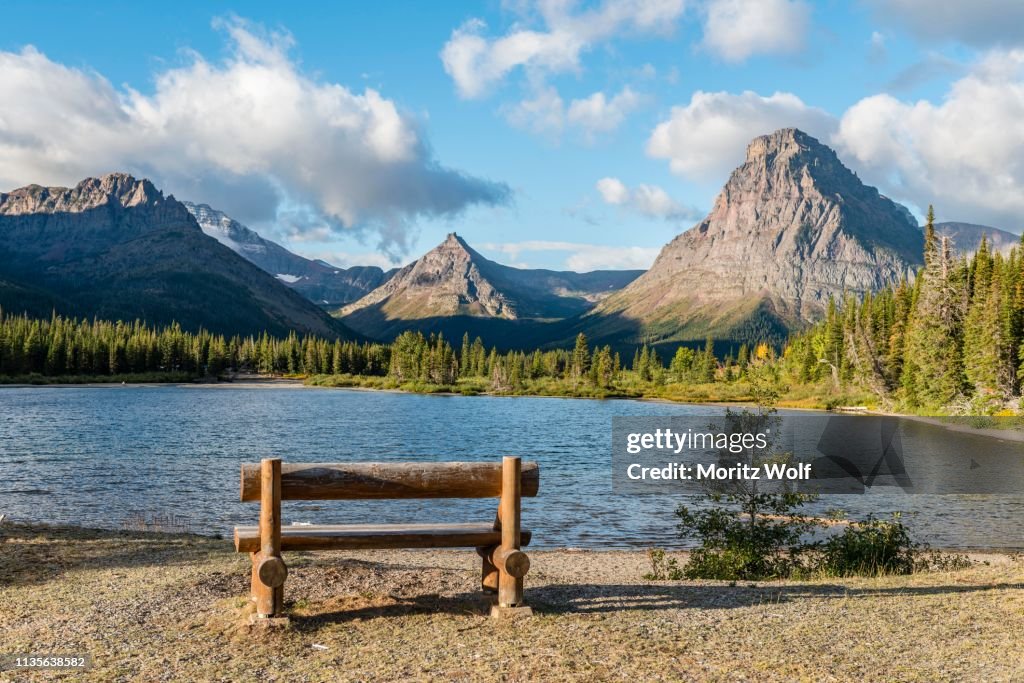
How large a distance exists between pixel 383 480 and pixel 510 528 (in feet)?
6.49

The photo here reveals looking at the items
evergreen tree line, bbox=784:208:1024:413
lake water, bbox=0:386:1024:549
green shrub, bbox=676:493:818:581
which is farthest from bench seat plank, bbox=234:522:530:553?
evergreen tree line, bbox=784:208:1024:413

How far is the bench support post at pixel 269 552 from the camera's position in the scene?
10.3m

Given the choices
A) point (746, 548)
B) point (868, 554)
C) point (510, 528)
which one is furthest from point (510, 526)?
point (868, 554)

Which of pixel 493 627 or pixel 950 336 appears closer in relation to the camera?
pixel 493 627

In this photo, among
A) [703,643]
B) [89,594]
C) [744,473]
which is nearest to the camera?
[703,643]

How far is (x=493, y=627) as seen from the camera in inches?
413

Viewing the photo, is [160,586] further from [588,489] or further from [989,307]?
[989,307]

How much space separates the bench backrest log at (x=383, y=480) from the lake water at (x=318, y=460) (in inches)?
569

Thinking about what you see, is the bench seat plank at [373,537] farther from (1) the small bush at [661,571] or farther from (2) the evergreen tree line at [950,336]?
(2) the evergreen tree line at [950,336]

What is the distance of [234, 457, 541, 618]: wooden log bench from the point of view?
34.3 feet

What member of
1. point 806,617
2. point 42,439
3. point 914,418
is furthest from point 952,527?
point 914,418

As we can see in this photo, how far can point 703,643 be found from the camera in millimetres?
9836

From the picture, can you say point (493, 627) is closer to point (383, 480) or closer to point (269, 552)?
point (383, 480)

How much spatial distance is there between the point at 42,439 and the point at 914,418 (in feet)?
299
